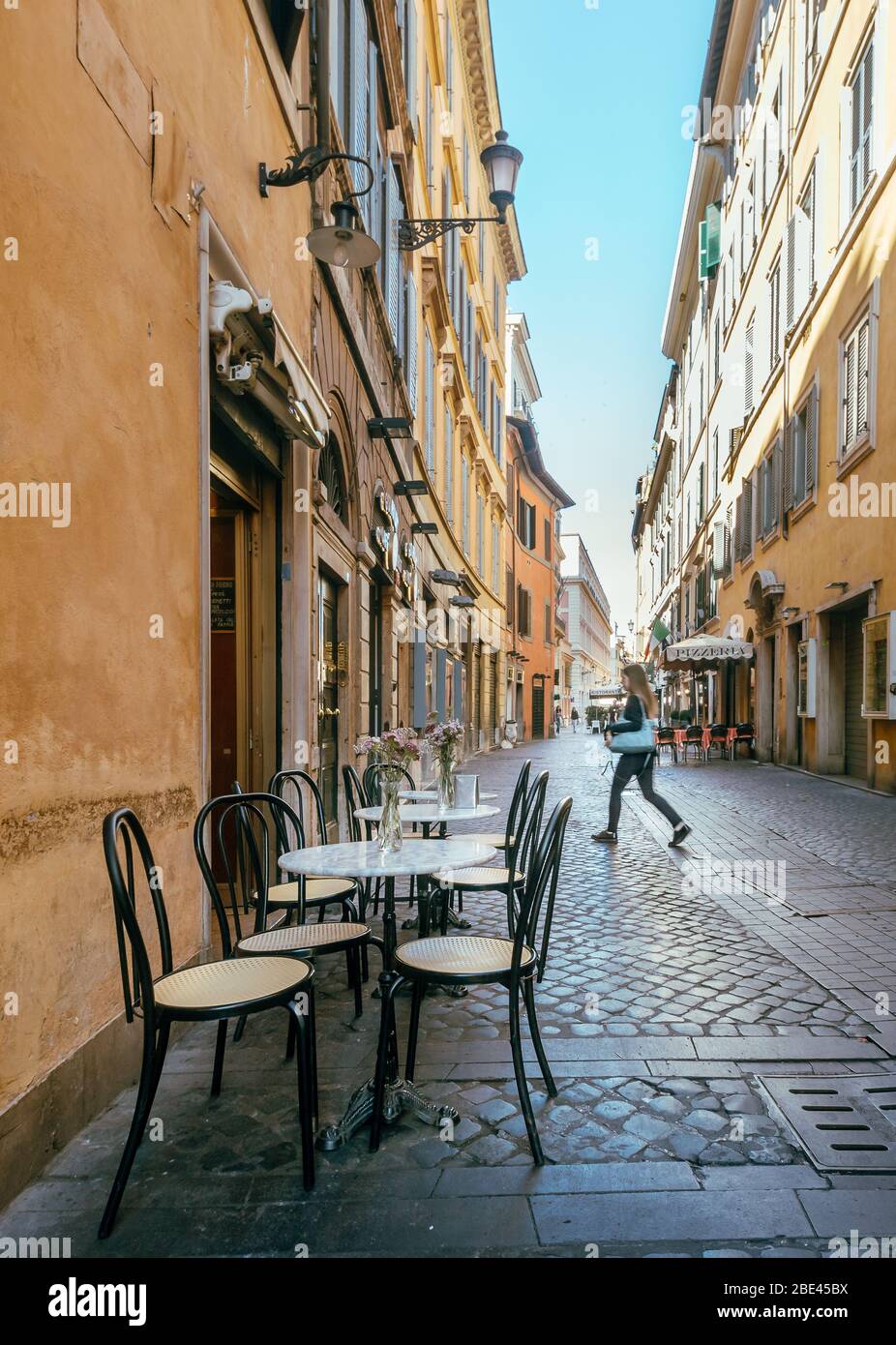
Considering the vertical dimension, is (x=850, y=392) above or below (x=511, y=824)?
above

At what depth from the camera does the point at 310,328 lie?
6.38m

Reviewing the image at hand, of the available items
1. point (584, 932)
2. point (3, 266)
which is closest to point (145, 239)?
point (3, 266)

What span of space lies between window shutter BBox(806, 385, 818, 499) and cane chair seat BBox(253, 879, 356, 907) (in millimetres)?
12262

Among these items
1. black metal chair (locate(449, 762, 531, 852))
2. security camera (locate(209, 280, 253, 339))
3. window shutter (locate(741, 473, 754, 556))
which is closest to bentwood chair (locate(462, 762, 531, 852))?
black metal chair (locate(449, 762, 531, 852))

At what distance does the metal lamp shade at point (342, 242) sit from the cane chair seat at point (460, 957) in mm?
3738

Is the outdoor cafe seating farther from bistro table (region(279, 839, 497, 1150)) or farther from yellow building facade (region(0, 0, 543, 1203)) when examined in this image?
yellow building facade (region(0, 0, 543, 1203))

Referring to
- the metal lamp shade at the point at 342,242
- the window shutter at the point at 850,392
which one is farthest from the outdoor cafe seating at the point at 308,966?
the window shutter at the point at 850,392

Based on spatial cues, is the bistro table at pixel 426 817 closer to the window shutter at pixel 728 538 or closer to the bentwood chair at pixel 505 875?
the bentwood chair at pixel 505 875

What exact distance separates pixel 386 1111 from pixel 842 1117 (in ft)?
4.64

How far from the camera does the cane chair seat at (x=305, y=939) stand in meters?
3.07

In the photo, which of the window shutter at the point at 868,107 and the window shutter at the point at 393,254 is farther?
the window shutter at the point at 868,107

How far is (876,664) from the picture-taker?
34.4 ft

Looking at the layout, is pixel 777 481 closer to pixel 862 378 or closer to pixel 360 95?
pixel 862 378

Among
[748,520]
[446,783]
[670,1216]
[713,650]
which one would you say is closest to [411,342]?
[446,783]
